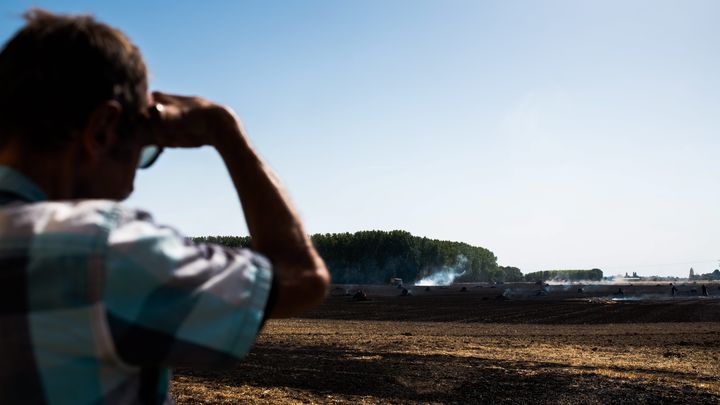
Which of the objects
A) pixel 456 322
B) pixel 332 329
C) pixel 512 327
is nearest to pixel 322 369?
pixel 332 329

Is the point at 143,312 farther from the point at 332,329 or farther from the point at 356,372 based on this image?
the point at 332,329

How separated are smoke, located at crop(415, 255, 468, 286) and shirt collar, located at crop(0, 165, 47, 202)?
471 feet

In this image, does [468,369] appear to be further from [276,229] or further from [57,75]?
[57,75]

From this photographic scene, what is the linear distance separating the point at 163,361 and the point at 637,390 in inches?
478

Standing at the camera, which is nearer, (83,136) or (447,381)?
(83,136)

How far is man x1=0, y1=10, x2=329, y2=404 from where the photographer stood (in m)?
1.14

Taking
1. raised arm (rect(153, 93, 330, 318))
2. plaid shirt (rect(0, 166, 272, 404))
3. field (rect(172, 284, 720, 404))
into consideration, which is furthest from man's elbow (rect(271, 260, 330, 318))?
field (rect(172, 284, 720, 404))

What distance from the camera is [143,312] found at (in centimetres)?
116

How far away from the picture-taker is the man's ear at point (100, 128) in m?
1.31

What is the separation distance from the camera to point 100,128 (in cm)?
133

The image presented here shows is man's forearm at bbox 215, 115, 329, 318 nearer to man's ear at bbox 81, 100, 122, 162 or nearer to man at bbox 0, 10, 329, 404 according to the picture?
man at bbox 0, 10, 329, 404

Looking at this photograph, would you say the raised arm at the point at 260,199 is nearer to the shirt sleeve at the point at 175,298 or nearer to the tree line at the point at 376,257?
the shirt sleeve at the point at 175,298

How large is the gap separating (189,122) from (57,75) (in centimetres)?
35

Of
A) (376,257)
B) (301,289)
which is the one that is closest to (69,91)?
(301,289)
